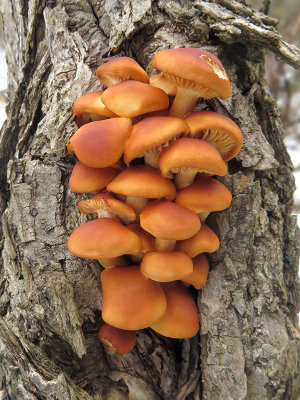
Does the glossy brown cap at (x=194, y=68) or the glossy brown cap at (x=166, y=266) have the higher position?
the glossy brown cap at (x=194, y=68)

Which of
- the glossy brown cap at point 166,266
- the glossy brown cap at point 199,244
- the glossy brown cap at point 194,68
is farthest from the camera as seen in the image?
the glossy brown cap at point 199,244

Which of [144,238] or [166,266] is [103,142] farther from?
[166,266]

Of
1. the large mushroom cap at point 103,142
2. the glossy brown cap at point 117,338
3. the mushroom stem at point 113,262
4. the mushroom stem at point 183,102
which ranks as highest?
the mushroom stem at point 183,102

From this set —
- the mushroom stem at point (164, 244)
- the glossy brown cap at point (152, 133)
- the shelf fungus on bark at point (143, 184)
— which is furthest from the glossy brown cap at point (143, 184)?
the mushroom stem at point (164, 244)

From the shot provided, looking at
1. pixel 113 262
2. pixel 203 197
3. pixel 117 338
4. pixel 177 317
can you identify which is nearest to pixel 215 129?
pixel 203 197

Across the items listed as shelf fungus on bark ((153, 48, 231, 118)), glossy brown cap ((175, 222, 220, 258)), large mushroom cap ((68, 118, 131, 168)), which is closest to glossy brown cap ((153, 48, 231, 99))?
shelf fungus on bark ((153, 48, 231, 118))

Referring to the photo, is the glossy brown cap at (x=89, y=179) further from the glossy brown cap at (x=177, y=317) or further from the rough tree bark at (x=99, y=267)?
the glossy brown cap at (x=177, y=317)

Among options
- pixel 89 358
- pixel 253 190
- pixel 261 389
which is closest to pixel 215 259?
pixel 253 190
